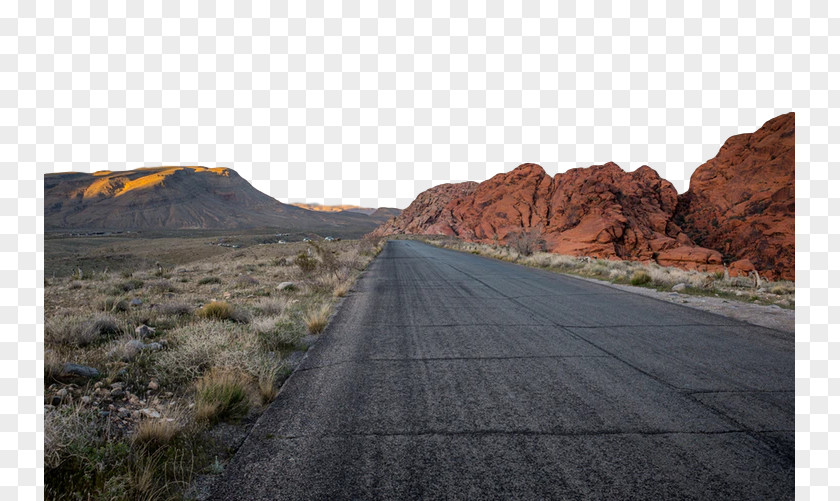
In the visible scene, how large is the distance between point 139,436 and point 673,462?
403cm

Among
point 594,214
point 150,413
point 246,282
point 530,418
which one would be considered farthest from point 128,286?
point 594,214

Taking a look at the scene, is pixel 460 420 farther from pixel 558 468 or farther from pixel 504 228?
pixel 504 228

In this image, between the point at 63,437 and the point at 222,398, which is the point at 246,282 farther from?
the point at 63,437

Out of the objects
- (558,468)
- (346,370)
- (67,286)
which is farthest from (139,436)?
(67,286)

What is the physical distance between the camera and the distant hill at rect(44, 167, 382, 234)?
426ft

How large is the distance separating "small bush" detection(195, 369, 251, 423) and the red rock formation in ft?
130

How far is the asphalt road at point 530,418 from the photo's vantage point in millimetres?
2488

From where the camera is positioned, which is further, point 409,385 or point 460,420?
point 409,385

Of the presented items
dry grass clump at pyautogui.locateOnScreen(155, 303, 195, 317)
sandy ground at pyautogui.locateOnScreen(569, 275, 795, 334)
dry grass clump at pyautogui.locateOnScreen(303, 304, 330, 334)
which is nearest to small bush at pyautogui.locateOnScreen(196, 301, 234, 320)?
dry grass clump at pyautogui.locateOnScreen(155, 303, 195, 317)

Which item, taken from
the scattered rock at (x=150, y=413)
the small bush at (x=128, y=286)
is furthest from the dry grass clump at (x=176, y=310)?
the small bush at (x=128, y=286)

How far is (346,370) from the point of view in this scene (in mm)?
4746

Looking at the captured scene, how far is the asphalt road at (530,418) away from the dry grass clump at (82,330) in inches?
136

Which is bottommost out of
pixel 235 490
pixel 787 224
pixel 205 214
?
pixel 235 490

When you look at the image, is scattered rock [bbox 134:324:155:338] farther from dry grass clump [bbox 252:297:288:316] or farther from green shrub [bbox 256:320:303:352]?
dry grass clump [bbox 252:297:288:316]
